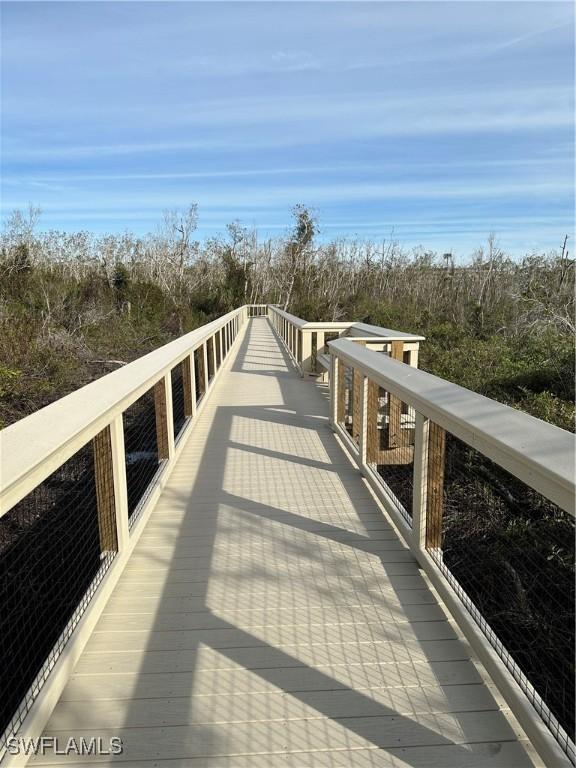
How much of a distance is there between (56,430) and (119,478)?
811mm

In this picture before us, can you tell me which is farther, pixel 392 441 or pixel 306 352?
pixel 306 352

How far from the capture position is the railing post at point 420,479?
8.39ft

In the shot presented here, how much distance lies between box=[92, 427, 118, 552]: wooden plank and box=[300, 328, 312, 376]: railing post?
21.5 feet

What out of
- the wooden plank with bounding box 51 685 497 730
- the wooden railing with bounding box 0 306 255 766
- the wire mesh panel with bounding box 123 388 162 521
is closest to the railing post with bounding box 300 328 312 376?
the wire mesh panel with bounding box 123 388 162 521

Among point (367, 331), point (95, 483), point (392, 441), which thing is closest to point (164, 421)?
point (95, 483)

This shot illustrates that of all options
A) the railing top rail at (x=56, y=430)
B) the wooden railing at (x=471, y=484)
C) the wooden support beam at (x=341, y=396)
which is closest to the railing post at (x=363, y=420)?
the wooden railing at (x=471, y=484)

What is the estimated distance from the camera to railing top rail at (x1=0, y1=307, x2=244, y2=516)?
1447 mm

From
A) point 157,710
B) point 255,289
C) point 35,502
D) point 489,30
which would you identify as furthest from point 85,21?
point 255,289

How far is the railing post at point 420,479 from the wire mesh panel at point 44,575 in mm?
1426

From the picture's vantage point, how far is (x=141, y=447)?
268 inches

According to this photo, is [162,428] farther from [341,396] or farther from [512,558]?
[512,558]

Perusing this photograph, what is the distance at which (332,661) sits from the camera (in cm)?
202

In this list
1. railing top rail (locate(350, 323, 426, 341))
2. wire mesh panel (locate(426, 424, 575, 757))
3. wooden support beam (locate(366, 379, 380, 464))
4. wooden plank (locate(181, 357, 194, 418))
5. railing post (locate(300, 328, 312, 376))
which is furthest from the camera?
railing post (locate(300, 328, 312, 376))

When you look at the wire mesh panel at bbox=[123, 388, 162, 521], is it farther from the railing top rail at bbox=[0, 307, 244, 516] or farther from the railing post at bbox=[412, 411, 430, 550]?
the railing post at bbox=[412, 411, 430, 550]
